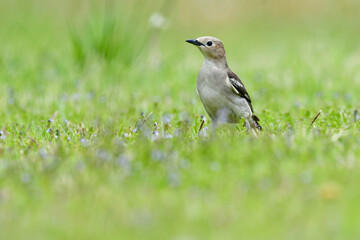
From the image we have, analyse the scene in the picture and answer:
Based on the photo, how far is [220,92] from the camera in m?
7.66

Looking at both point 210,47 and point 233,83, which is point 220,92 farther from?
point 210,47

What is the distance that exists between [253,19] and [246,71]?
1105cm

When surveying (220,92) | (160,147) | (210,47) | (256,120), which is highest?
(210,47)

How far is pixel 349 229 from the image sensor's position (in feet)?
14.7

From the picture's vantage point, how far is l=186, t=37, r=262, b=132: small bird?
7.66 m

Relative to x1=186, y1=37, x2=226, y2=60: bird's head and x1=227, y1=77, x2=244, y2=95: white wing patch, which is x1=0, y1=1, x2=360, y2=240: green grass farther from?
x1=186, y1=37, x2=226, y2=60: bird's head

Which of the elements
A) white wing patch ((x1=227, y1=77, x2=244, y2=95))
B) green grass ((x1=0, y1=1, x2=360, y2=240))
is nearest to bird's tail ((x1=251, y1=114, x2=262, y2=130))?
green grass ((x1=0, y1=1, x2=360, y2=240))

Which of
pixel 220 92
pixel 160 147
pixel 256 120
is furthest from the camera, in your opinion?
pixel 256 120

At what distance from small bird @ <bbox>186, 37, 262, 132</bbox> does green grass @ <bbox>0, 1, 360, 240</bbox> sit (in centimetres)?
30

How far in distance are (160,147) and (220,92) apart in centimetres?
181

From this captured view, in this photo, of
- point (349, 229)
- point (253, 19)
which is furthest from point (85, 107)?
point (253, 19)

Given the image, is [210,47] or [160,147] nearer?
[160,147]

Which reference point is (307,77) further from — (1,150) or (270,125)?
(1,150)

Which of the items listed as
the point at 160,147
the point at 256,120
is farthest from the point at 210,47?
the point at 160,147
